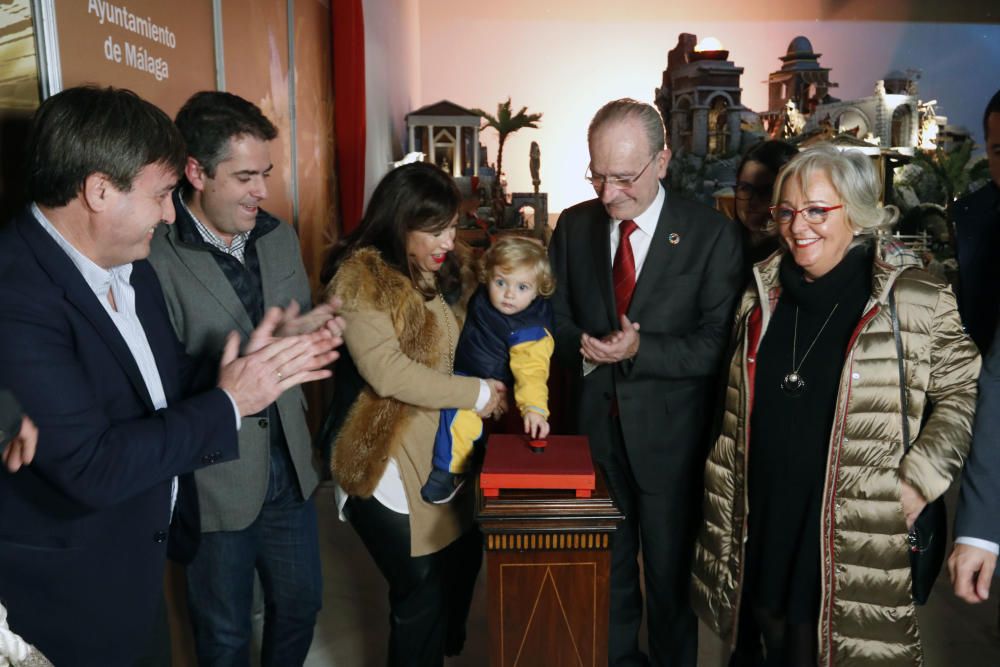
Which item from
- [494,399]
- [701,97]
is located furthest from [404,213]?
[701,97]

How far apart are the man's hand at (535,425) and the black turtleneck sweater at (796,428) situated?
1.79 ft

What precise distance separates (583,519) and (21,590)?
3.67 ft

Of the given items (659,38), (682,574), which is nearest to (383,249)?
(682,574)

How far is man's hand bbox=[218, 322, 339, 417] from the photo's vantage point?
1574 millimetres

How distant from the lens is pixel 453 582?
2.68m

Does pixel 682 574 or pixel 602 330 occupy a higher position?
pixel 602 330

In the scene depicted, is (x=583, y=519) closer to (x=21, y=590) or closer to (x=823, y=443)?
(x=823, y=443)

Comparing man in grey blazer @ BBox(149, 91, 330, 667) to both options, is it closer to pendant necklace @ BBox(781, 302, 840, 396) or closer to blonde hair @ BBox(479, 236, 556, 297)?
blonde hair @ BBox(479, 236, 556, 297)

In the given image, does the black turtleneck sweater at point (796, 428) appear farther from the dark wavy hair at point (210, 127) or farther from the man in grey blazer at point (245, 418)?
the dark wavy hair at point (210, 127)

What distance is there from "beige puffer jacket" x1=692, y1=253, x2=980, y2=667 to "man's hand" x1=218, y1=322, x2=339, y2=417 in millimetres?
1229

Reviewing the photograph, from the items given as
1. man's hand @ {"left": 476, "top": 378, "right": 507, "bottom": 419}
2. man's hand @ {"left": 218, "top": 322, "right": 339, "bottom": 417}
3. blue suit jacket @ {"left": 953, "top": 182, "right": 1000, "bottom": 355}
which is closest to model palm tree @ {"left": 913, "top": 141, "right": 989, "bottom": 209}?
blue suit jacket @ {"left": 953, "top": 182, "right": 1000, "bottom": 355}

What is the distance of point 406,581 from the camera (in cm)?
221

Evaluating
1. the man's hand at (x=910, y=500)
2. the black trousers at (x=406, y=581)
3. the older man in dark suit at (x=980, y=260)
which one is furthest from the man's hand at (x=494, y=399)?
the older man in dark suit at (x=980, y=260)

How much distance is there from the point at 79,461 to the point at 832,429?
63.1 inches
